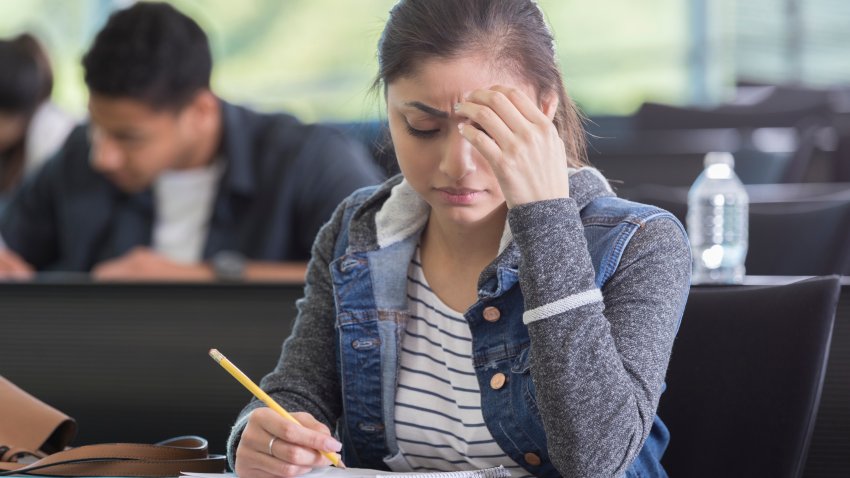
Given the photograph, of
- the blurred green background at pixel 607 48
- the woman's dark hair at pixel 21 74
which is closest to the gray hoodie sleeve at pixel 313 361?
the woman's dark hair at pixel 21 74

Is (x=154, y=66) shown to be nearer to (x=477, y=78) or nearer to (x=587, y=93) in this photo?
(x=477, y=78)

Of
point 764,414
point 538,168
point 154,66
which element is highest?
point 154,66

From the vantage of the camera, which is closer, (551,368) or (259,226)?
(551,368)

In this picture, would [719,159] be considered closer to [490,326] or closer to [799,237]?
[799,237]

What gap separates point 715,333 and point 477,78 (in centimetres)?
46

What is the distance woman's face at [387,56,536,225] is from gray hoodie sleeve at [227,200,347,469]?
0.24 metres

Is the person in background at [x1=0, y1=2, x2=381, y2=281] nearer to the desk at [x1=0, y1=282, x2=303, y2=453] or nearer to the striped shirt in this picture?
the desk at [x1=0, y1=282, x2=303, y2=453]

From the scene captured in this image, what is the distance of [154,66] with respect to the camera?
9.41ft

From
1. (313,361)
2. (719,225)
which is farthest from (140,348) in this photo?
(719,225)

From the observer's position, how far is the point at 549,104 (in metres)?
1.41

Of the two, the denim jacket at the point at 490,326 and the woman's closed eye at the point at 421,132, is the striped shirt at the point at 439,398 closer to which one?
the denim jacket at the point at 490,326

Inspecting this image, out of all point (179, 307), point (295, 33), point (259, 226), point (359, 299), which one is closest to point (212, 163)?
point (259, 226)

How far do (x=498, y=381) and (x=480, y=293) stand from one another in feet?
0.35

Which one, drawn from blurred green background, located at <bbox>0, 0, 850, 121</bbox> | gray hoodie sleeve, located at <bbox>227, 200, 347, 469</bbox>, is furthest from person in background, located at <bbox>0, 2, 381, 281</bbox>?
blurred green background, located at <bbox>0, 0, 850, 121</bbox>
